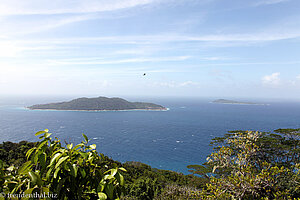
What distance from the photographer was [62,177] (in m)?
2.26

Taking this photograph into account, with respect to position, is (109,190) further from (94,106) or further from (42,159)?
(94,106)

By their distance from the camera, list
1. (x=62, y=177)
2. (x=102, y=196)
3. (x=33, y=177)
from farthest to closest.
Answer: (x=62, y=177) → (x=102, y=196) → (x=33, y=177)

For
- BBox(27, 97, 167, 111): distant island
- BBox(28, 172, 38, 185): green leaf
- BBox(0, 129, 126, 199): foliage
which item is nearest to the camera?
BBox(28, 172, 38, 185): green leaf

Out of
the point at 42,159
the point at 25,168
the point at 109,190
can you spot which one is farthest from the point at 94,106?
the point at 109,190

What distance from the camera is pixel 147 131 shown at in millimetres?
88938

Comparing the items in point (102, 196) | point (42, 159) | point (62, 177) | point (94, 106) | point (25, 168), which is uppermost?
point (42, 159)

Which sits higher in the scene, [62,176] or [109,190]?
[62,176]

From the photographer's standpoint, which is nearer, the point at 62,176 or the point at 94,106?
the point at 62,176

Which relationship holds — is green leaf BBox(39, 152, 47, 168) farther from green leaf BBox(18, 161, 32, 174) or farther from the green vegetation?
green leaf BBox(18, 161, 32, 174)

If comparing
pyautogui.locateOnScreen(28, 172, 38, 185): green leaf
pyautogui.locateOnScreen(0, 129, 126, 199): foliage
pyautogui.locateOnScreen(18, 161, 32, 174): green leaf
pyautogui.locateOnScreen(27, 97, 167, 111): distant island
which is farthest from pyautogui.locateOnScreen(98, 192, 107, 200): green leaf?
pyautogui.locateOnScreen(27, 97, 167, 111): distant island

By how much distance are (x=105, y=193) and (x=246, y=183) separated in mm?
6215

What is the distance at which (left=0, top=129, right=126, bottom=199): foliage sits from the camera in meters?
2.01

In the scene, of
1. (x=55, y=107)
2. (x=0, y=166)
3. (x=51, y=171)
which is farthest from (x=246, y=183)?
(x=55, y=107)

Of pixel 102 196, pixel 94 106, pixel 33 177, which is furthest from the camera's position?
pixel 94 106
